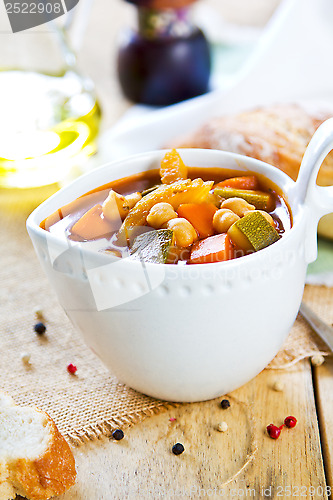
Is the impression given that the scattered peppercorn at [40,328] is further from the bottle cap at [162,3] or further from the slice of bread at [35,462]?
the bottle cap at [162,3]

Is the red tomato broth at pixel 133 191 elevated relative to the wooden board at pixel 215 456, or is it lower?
elevated

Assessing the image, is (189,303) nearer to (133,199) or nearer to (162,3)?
(133,199)

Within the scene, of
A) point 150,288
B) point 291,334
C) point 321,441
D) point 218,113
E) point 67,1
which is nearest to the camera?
point 150,288

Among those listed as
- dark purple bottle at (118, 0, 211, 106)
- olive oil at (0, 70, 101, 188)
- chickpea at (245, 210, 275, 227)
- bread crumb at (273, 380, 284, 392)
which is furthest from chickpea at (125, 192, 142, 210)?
dark purple bottle at (118, 0, 211, 106)

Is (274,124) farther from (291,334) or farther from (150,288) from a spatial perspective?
(150,288)

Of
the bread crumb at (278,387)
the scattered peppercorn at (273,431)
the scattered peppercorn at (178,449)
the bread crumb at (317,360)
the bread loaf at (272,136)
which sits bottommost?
the bread crumb at (317,360)

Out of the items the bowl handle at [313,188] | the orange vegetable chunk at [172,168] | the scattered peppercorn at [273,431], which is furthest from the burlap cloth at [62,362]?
the orange vegetable chunk at [172,168]

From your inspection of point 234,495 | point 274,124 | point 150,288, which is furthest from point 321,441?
point 274,124
